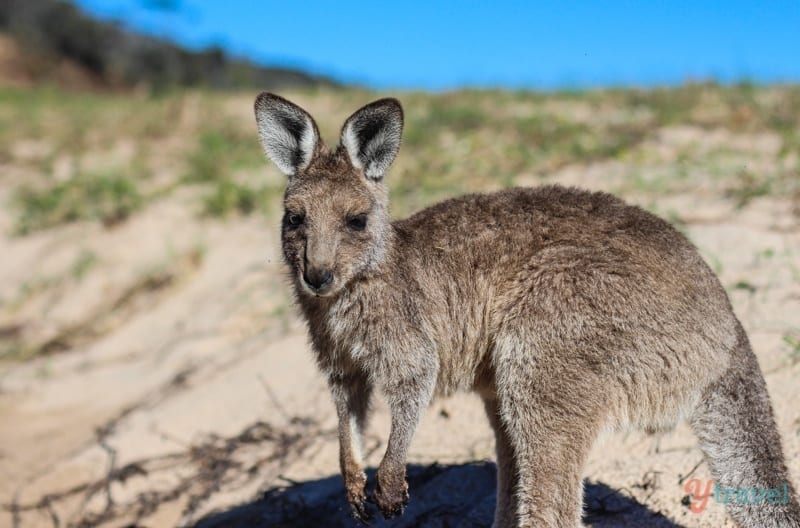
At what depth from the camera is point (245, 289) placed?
675 centimetres

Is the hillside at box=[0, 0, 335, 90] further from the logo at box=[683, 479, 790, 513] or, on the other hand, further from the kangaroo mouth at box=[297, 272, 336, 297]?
the logo at box=[683, 479, 790, 513]

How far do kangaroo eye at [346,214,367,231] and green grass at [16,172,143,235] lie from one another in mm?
5565

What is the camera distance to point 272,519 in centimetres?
402

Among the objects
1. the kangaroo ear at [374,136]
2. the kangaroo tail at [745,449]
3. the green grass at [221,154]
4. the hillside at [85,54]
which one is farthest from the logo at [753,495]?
the hillside at [85,54]

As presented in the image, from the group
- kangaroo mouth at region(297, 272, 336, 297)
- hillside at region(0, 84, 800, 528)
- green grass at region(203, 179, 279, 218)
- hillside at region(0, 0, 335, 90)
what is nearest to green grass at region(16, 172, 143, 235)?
hillside at region(0, 84, 800, 528)

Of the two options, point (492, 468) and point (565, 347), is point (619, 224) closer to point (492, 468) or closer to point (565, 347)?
point (565, 347)

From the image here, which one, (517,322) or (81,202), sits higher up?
(81,202)

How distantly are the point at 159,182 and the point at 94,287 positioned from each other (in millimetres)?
1677

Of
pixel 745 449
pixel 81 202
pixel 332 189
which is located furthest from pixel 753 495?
pixel 81 202

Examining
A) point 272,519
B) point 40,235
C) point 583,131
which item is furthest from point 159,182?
point 272,519

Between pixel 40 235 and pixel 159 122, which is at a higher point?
pixel 159 122

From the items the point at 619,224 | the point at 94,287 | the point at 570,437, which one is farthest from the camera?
the point at 94,287

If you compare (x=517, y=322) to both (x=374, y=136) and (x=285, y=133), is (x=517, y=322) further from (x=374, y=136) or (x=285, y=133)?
(x=285, y=133)

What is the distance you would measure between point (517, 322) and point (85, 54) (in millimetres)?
29277
